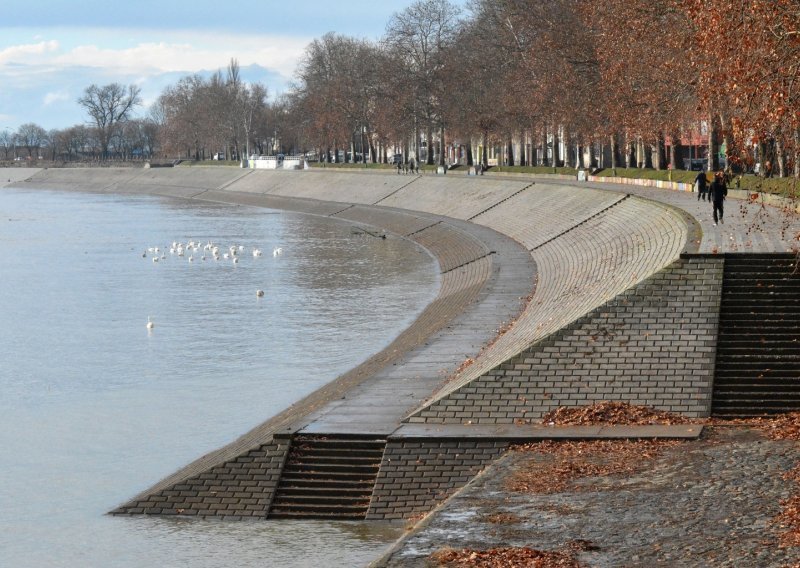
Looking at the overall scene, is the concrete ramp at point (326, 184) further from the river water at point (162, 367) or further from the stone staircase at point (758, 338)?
the stone staircase at point (758, 338)

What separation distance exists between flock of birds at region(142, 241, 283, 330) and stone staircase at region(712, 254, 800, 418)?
37125mm

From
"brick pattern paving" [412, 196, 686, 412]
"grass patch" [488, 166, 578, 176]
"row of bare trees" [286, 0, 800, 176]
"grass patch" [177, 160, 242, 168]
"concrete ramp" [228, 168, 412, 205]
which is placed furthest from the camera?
"grass patch" [177, 160, 242, 168]

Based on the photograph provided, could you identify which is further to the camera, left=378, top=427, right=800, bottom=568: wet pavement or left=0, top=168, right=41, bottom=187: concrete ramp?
left=0, top=168, right=41, bottom=187: concrete ramp

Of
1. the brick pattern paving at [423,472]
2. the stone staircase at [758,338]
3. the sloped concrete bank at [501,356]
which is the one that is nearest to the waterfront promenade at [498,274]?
the sloped concrete bank at [501,356]

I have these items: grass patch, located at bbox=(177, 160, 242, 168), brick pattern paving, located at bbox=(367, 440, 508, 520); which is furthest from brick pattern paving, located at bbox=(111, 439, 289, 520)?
grass patch, located at bbox=(177, 160, 242, 168)

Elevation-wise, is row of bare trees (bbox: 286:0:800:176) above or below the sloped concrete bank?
above

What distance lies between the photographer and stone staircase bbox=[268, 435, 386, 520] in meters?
18.8

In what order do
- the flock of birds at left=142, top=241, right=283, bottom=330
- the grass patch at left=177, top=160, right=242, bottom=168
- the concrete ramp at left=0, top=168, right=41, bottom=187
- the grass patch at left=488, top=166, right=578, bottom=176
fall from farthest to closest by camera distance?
1. the concrete ramp at left=0, top=168, right=41, bottom=187
2. the grass patch at left=177, top=160, right=242, bottom=168
3. the grass patch at left=488, top=166, right=578, bottom=176
4. the flock of birds at left=142, top=241, right=283, bottom=330

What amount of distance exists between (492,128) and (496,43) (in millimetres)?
6571

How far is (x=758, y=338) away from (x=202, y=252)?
1763 inches

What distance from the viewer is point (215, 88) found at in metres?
168

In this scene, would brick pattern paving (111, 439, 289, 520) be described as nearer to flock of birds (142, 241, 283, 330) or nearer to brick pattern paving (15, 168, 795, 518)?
brick pattern paving (15, 168, 795, 518)

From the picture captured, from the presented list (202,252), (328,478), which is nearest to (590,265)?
(328,478)

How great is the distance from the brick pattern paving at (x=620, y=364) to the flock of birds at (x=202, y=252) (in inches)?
1458
